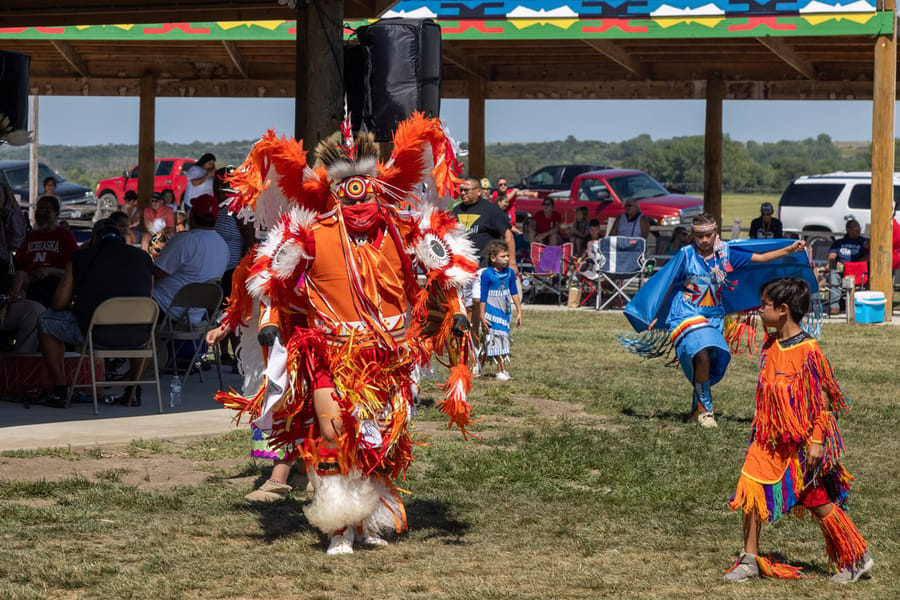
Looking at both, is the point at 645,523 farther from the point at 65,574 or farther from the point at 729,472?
the point at 65,574

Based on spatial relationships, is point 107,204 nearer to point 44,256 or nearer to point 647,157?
point 44,256

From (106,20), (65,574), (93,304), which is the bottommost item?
(65,574)

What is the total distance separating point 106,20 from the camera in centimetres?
1077

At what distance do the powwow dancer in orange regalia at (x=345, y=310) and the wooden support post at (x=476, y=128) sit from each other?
44.5 feet

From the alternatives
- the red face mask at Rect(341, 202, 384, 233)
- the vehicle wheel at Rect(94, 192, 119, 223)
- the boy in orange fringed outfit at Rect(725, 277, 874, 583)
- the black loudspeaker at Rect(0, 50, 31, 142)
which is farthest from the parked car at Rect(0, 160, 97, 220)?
the boy in orange fringed outfit at Rect(725, 277, 874, 583)

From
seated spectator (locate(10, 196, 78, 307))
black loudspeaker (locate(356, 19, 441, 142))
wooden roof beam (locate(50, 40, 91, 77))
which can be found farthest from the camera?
wooden roof beam (locate(50, 40, 91, 77))

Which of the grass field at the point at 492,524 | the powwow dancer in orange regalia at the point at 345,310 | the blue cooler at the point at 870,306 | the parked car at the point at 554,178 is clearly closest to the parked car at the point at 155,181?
the parked car at the point at 554,178

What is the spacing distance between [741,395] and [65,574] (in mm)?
6263

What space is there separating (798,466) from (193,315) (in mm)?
5697

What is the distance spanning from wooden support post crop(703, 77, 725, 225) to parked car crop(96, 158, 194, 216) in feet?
56.2

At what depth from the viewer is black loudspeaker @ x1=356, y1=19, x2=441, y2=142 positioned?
776 cm

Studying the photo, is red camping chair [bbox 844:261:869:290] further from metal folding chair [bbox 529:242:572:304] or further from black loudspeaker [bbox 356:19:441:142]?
black loudspeaker [bbox 356:19:441:142]

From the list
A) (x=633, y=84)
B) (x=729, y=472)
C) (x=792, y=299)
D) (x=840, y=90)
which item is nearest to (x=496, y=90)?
(x=633, y=84)

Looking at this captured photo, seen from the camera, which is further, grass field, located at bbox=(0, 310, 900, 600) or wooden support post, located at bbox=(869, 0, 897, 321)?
wooden support post, located at bbox=(869, 0, 897, 321)
